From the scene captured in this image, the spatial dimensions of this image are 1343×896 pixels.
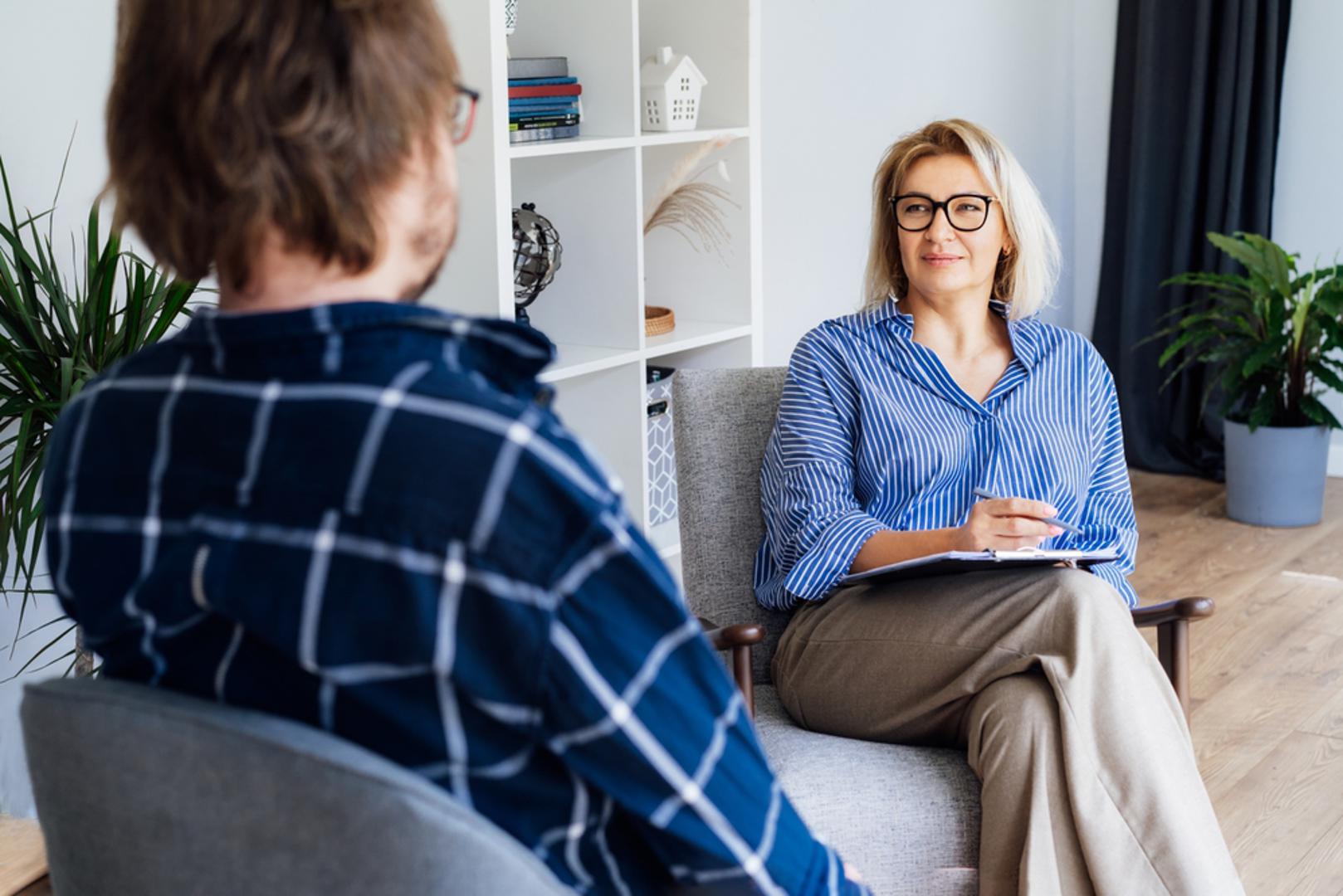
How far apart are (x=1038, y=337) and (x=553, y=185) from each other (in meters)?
1.12

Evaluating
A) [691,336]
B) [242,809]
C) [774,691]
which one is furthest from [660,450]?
[242,809]

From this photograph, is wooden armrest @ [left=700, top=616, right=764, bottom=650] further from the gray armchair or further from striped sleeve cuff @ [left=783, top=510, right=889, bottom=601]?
striped sleeve cuff @ [left=783, top=510, right=889, bottom=601]

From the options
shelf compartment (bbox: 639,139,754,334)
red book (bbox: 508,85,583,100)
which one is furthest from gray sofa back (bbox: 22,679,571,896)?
shelf compartment (bbox: 639,139,754,334)

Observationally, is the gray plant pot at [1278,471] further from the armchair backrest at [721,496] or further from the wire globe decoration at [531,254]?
the armchair backrest at [721,496]

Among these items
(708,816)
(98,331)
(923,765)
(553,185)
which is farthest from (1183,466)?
(708,816)

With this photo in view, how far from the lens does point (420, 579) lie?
27.9 inches

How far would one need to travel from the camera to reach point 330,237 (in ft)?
2.50

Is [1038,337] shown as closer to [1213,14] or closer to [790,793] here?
[790,793]

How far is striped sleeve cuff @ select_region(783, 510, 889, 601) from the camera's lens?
75.3 inches

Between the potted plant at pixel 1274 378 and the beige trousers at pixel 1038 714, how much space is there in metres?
2.41

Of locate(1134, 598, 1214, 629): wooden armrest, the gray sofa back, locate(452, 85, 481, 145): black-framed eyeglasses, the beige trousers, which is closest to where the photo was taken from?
the gray sofa back

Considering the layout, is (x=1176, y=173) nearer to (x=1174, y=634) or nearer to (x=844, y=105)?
(x=844, y=105)

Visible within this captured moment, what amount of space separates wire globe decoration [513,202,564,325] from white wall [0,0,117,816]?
0.80 m

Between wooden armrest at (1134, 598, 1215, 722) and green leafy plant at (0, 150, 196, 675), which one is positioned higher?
green leafy plant at (0, 150, 196, 675)
